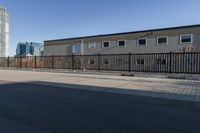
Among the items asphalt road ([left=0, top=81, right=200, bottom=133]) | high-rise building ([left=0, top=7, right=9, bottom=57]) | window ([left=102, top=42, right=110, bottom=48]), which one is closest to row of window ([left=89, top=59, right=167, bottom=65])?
asphalt road ([left=0, top=81, right=200, bottom=133])

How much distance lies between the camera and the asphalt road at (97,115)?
4.89 meters

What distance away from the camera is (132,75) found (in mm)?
17016

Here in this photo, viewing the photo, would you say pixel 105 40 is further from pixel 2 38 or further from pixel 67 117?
pixel 67 117

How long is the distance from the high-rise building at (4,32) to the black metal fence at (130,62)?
71.7 ft

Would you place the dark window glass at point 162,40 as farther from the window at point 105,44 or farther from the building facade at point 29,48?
the building facade at point 29,48

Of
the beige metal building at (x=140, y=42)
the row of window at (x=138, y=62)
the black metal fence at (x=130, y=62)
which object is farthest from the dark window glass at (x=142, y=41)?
the row of window at (x=138, y=62)

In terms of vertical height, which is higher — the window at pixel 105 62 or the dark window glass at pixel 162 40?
the dark window glass at pixel 162 40

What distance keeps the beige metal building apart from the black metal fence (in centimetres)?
860

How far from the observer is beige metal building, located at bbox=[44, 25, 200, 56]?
2761cm

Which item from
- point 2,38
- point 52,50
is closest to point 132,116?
point 52,50

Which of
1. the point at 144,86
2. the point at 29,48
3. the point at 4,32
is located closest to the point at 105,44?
the point at 4,32

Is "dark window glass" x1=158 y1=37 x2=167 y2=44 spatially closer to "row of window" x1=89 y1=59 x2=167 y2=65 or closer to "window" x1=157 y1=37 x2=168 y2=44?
"window" x1=157 y1=37 x2=168 y2=44

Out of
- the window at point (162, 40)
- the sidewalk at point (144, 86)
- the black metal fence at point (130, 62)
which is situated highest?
the window at point (162, 40)

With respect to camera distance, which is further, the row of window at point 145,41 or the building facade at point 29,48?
the building facade at point 29,48
